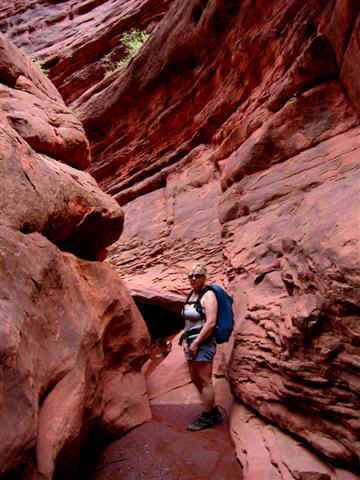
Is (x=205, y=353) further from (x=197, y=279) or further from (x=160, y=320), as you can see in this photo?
(x=160, y=320)

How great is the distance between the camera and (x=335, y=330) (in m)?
1.96

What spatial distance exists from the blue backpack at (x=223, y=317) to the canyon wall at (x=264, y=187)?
0.22 metres

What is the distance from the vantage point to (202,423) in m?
2.96

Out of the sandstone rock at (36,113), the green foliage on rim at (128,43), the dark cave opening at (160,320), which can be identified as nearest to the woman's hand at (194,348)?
the sandstone rock at (36,113)

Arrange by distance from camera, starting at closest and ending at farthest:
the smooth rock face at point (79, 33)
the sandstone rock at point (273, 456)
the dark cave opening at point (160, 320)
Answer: the sandstone rock at point (273, 456), the dark cave opening at point (160, 320), the smooth rock face at point (79, 33)

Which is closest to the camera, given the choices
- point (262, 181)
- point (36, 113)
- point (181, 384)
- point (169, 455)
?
point (169, 455)

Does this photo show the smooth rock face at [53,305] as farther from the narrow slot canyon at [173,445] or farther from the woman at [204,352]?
the woman at [204,352]

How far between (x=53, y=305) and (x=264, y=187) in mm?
3250

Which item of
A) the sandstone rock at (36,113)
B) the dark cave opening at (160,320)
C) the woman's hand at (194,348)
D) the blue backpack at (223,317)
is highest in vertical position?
the sandstone rock at (36,113)

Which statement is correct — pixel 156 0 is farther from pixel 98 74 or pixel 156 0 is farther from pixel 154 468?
pixel 154 468

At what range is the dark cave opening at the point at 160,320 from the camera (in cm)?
637

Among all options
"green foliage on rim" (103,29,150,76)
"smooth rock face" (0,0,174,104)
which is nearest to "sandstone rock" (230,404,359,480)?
"green foliage on rim" (103,29,150,76)

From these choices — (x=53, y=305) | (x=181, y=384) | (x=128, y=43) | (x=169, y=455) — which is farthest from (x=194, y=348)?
(x=128, y=43)

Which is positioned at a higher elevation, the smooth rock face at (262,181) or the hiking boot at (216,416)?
the smooth rock face at (262,181)
